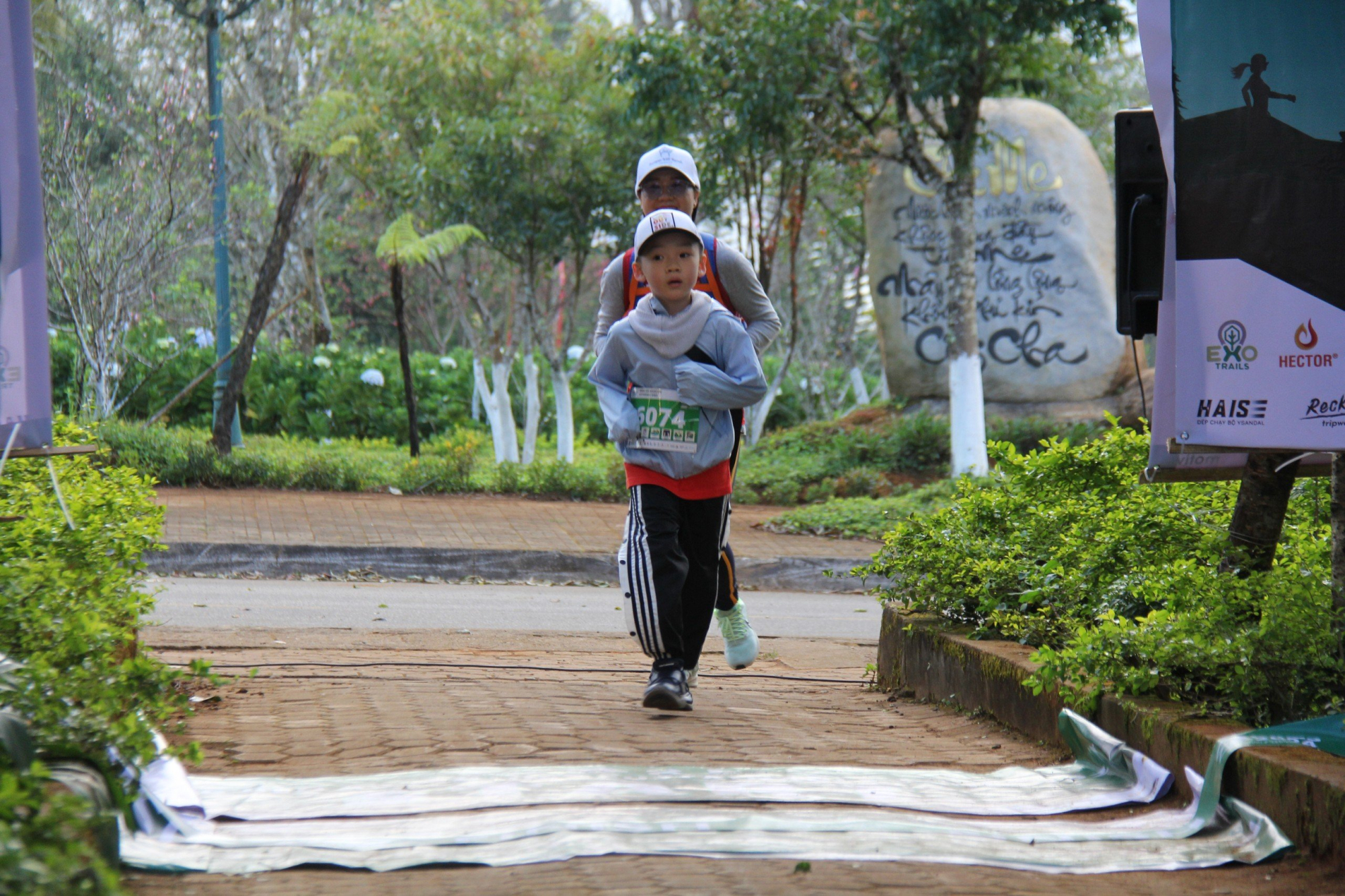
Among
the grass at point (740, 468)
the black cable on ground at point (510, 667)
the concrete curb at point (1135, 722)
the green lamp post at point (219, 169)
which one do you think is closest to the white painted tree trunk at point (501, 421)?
the grass at point (740, 468)

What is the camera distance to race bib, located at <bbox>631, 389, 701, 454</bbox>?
4.56m

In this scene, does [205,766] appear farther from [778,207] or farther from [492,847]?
[778,207]

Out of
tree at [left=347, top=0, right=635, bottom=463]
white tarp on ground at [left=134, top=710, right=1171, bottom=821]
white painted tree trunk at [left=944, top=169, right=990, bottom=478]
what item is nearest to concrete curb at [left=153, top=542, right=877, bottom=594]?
white painted tree trunk at [left=944, top=169, right=990, bottom=478]

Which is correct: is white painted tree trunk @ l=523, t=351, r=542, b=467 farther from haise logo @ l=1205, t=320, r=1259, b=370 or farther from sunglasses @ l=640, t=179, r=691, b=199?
haise logo @ l=1205, t=320, r=1259, b=370

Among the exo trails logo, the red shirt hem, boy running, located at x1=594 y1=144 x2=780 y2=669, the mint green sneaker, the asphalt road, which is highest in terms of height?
boy running, located at x1=594 y1=144 x2=780 y2=669

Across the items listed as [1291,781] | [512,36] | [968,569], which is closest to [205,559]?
[968,569]

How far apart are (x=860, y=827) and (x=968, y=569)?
2318mm

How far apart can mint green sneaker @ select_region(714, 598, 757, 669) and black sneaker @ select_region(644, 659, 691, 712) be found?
1.86ft

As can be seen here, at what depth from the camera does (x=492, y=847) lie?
2.82m

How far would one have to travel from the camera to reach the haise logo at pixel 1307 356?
3.47 m

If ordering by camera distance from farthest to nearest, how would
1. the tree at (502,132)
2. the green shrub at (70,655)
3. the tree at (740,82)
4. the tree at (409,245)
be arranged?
the tree at (502,132) → the tree at (409,245) → the tree at (740,82) → the green shrub at (70,655)

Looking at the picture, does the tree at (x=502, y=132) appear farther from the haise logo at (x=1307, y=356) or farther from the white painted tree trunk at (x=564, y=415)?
the haise logo at (x=1307, y=356)

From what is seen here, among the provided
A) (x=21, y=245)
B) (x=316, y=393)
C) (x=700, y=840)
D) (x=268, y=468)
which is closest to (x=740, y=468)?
(x=268, y=468)

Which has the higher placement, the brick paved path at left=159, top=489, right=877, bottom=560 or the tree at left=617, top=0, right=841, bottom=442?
the tree at left=617, top=0, right=841, bottom=442
